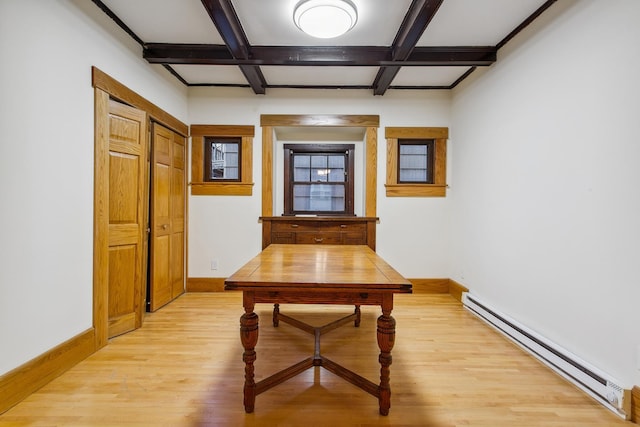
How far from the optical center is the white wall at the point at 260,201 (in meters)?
3.84

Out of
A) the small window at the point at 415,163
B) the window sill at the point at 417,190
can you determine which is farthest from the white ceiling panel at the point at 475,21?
the window sill at the point at 417,190

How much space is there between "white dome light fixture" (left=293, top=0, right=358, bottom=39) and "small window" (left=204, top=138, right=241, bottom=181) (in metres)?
2.04

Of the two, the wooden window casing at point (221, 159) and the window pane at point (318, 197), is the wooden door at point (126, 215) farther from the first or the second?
the window pane at point (318, 197)

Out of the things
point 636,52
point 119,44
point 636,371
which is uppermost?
point 119,44

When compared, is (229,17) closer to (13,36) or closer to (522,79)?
(13,36)

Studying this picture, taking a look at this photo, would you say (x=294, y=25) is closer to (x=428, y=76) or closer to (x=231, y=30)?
(x=231, y=30)

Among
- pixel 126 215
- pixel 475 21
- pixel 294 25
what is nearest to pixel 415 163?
pixel 475 21

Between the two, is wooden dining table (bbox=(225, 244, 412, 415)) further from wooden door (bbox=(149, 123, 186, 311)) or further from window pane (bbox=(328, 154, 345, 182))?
window pane (bbox=(328, 154, 345, 182))

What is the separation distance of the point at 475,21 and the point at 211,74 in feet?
9.21

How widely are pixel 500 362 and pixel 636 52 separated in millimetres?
2091

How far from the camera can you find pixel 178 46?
2881 mm

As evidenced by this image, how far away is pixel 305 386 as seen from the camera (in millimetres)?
1820

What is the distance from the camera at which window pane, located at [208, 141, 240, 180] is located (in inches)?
156

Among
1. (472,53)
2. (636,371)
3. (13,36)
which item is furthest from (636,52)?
(13,36)
